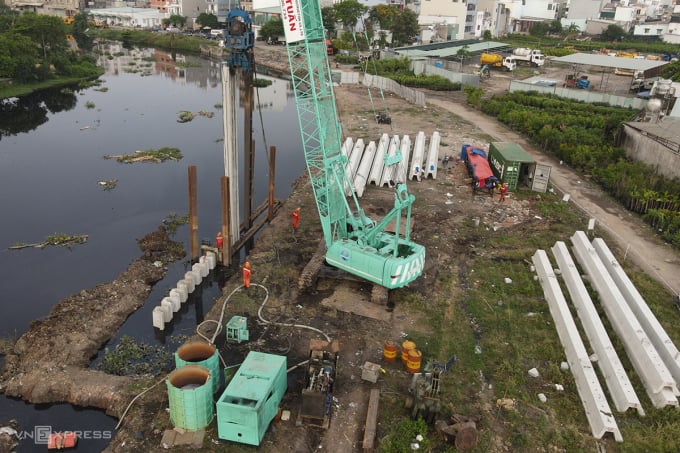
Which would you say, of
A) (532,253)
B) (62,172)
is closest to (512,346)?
(532,253)

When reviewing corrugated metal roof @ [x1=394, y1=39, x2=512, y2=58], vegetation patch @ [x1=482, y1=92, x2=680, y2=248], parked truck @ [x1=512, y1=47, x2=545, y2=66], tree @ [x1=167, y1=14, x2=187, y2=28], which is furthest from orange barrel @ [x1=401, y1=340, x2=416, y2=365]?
tree @ [x1=167, y1=14, x2=187, y2=28]

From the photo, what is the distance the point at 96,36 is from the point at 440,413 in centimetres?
9995

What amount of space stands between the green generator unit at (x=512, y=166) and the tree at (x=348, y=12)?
5737cm

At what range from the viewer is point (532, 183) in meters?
27.1

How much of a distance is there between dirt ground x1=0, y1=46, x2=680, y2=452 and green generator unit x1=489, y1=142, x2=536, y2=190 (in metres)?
1.17

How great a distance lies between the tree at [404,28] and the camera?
7750cm

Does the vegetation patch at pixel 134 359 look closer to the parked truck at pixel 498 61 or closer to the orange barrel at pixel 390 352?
the orange barrel at pixel 390 352

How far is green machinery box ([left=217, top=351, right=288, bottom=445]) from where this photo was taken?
36.3ft

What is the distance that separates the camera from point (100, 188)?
2816cm

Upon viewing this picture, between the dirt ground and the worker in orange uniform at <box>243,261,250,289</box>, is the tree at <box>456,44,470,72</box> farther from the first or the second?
the worker in orange uniform at <box>243,261,250,289</box>

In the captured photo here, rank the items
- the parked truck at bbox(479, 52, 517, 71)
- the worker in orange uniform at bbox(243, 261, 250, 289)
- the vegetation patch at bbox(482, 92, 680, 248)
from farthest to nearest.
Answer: the parked truck at bbox(479, 52, 517, 71)
the vegetation patch at bbox(482, 92, 680, 248)
the worker in orange uniform at bbox(243, 261, 250, 289)

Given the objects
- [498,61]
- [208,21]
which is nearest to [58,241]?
[498,61]

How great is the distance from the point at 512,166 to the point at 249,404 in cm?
2024

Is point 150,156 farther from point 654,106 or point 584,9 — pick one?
point 584,9
